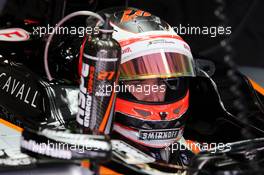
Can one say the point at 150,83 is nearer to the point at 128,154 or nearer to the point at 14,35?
the point at 128,154

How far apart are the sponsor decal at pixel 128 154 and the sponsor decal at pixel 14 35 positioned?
64 cm

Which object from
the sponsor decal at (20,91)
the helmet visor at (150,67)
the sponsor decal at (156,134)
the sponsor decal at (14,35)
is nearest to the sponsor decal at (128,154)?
the sponsor decal at (156,134)

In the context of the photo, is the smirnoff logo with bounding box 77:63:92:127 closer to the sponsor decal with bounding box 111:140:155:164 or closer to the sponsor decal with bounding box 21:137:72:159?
the sponsor decal with bounding box 111:140:155:164

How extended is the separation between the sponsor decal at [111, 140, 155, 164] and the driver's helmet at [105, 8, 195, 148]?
0.25 ft

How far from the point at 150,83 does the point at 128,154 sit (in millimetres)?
277

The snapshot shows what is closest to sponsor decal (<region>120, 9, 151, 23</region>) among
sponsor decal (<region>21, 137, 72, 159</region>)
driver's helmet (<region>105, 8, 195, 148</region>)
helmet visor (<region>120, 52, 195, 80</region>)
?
driver's helmet (<region>105, 8, 195, 148</region>)

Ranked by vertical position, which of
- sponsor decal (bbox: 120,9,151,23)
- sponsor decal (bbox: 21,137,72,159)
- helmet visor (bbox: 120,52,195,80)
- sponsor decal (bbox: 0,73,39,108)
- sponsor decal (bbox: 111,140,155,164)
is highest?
sponsor decal (bbox: 120,9,151,23)

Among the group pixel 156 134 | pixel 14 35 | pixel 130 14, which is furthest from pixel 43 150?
pixel 14 35

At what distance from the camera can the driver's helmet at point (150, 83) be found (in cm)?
188

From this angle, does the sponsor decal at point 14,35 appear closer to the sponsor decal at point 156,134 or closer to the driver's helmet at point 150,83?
the driver's helmet at point 150,83

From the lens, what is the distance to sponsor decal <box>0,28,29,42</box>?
2.23m

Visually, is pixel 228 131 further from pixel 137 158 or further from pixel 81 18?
pixel 81 18

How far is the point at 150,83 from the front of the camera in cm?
192

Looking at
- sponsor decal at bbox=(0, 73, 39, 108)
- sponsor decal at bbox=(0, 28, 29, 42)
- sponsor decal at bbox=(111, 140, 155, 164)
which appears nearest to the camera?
sponsor decal at bbox=(111, 140, 155, 164)
